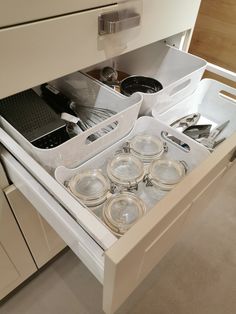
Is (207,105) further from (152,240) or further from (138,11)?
(152,240)

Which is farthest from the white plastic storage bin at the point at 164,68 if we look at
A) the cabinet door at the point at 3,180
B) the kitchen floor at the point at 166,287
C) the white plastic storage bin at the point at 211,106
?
the kitchen floor at the point at 166,287

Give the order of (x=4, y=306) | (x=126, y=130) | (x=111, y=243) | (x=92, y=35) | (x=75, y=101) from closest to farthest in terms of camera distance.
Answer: (x=111, y=243) → (x=92, y=35) → (x=126, y=130) → (x=75, y=101) → (x=4, y=306)

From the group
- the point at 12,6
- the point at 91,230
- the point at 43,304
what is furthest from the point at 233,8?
the point at 43,304

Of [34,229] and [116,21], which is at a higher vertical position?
[116,21]

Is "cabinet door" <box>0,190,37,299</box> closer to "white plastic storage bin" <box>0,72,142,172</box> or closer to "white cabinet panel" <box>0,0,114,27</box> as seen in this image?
"white plastic storage bin" <box>0,72,142,172</box>

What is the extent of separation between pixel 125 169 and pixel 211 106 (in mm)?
391

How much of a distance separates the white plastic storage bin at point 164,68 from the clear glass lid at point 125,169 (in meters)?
0.15

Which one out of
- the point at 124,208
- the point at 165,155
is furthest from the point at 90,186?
the point at 165,155

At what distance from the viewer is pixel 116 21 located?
19.6 inches

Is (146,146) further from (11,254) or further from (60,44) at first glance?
(11,254)

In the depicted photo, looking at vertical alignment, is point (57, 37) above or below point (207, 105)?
above

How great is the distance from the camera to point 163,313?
0.91 metres

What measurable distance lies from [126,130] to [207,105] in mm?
337

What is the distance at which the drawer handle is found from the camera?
1.60 feet
